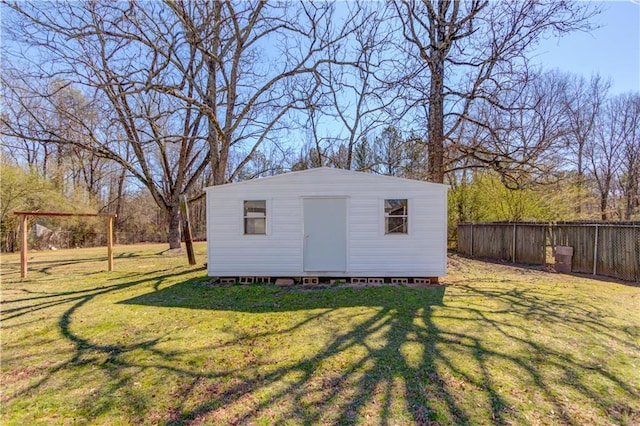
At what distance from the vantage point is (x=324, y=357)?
11.4 ft

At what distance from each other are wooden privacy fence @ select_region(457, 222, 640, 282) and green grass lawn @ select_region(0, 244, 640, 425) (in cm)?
189

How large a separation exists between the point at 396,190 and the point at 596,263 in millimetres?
6154

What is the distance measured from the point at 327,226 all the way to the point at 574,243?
7.39m

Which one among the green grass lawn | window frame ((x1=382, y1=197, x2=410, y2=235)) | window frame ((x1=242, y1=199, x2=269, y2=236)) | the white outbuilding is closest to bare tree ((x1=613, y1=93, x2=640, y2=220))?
the green grass lawn

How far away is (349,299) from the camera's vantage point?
599 cm

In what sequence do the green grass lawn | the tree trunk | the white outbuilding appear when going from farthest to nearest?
1. the tree trunk
2. the white outbuilding
3. the green grass lawn

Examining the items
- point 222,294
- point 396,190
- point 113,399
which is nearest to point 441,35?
point 396,190

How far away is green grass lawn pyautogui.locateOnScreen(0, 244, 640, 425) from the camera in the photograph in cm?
252

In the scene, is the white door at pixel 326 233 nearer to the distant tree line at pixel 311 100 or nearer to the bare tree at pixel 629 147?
the distant tree line at pixel 311 100

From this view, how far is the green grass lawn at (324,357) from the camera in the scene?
2521 millimetres

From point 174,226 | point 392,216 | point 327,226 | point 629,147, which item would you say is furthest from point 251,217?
point 629,147

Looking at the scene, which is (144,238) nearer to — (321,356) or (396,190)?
(396,190)

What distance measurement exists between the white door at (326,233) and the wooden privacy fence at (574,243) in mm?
6937

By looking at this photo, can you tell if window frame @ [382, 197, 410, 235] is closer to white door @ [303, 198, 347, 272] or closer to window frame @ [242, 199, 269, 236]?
white door @ [303, 198, 347, 272]
